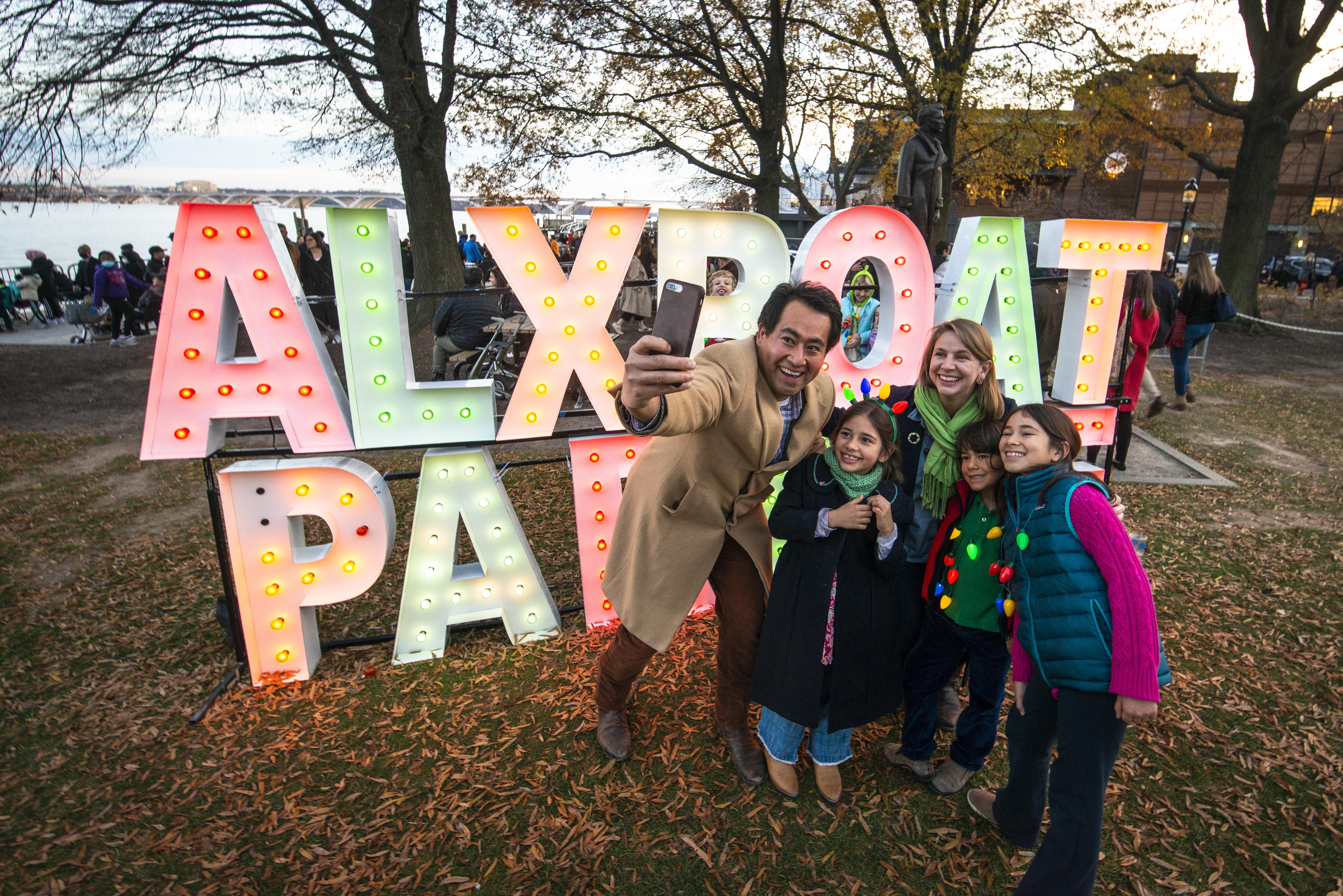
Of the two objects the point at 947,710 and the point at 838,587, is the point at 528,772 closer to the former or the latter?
the point at 838,587

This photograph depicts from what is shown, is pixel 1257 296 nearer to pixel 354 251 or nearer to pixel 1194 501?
pixel 1194 501

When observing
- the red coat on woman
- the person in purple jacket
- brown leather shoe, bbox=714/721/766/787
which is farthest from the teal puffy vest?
the person in purple jacket

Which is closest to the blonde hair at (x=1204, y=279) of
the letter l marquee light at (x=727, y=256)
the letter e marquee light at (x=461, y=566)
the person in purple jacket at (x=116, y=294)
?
the letter l marquee light at (x=727, y=256)

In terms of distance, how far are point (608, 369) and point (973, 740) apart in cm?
273

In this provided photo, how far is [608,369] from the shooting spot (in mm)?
4238

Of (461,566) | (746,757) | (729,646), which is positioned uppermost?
(729,646)

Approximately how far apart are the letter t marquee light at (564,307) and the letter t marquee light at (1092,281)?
8.91 ft

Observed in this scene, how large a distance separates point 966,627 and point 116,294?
17886mm

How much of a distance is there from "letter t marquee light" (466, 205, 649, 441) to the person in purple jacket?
14920mm

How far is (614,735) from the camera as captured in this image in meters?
3.50

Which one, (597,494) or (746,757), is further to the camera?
(597,494)

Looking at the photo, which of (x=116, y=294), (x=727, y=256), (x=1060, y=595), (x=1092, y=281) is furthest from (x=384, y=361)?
(x=116, y=294)

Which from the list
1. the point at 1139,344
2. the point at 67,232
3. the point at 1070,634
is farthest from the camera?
the point at 67,232

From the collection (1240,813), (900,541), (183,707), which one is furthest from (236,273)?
(1240,813)
